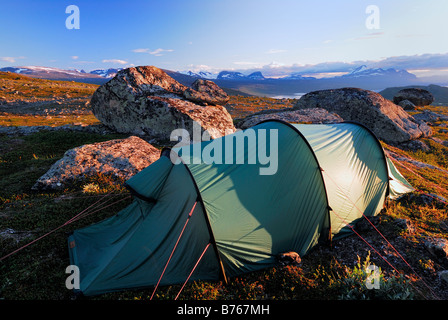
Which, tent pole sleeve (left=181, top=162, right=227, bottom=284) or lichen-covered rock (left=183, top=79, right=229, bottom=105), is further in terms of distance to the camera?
lichen-covered rock (left=183, top=79, right=229, bottom=105)

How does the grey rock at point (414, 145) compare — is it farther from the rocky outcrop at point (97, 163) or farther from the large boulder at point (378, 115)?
the rocky outcrop at point (97, 163)

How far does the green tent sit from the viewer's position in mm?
5488

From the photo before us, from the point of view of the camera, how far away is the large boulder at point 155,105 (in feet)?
49.3

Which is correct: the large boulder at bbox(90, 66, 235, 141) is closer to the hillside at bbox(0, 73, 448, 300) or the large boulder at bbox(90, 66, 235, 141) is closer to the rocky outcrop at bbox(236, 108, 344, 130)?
the rocky outcrop at bbox(236, 108, 344, 130)

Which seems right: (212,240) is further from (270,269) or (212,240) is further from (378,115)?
Answer: (378,115)

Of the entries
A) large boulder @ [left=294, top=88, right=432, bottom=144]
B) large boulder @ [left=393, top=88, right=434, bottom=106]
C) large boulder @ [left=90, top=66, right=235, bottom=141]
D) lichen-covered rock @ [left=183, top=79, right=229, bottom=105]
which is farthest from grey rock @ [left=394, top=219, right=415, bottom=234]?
large boulder @ [left=393, top=88, right=434, bottom=106]

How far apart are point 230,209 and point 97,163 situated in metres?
8.25

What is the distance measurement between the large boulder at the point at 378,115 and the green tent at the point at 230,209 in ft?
44.2

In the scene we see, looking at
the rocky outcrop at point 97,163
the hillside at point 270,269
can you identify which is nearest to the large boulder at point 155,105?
the rocky outcrop at point 97,163

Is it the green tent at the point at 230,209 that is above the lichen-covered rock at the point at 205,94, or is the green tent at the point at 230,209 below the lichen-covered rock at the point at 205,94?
below

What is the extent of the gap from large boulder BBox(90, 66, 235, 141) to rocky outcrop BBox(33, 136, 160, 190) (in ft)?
Answer: 12.1

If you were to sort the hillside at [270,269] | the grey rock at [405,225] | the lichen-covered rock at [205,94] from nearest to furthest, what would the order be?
the hillside at [270,269] < the grey rock at [405,225] < the lichen-covered rock at [205,94]

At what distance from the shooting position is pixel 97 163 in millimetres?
10844
